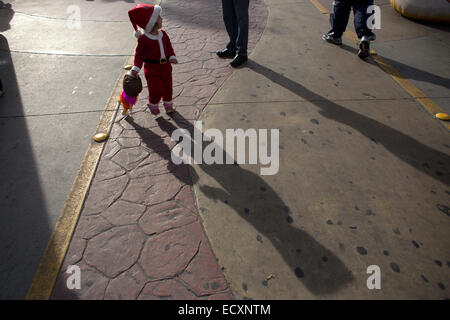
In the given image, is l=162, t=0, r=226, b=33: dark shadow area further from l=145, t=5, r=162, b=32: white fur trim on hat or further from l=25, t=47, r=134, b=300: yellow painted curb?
l=25, t=47, r=134, b=300: yellow painted curb

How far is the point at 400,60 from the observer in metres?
4.57

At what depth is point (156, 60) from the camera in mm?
3086

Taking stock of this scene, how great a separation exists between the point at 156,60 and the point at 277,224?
211cm

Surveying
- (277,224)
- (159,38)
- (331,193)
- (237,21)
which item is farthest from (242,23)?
(277,224)

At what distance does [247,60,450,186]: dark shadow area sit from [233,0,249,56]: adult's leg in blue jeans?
40.4 inches

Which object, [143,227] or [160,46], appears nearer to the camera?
[143,227]

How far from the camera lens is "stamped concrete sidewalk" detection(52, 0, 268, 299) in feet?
6.50

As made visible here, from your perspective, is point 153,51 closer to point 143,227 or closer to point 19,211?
point 143,227

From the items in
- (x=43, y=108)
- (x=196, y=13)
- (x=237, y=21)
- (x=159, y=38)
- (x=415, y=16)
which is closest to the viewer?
(x=159, y=38)

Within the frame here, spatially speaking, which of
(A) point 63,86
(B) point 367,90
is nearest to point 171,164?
(A) point 63,86

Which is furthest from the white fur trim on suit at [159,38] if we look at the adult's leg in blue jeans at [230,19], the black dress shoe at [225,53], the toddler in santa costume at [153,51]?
the black dress shoe at [225,53]

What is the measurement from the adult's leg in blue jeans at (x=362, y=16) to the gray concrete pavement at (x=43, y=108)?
3776mm
